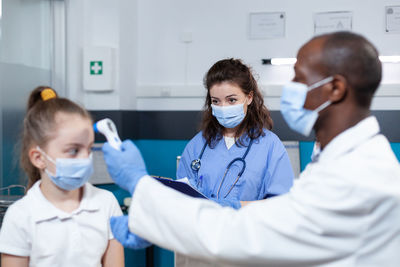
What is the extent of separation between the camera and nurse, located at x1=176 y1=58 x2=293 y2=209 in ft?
5.92

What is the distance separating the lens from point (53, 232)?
1287 mm

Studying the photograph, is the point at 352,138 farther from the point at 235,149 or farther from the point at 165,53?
the point at 165,53

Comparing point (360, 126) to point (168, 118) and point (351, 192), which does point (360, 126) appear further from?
point (168, 118)

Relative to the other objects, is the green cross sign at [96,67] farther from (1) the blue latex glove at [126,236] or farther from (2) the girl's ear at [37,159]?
(1) the blue latex glove at [126,236]

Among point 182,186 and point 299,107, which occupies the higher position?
point 299,107

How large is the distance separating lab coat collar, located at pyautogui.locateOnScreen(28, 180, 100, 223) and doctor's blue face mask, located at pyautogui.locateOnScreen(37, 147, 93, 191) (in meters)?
0.07

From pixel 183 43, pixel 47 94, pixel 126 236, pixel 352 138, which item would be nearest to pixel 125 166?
pixel 126 236

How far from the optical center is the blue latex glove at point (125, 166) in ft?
3.88

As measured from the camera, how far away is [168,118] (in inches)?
126

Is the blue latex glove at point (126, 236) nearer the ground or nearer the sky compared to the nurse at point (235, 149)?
nearer the ground

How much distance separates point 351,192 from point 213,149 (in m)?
1.00

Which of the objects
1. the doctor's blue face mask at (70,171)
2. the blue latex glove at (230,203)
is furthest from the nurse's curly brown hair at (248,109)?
the doctor's blue face mask at (70,171)

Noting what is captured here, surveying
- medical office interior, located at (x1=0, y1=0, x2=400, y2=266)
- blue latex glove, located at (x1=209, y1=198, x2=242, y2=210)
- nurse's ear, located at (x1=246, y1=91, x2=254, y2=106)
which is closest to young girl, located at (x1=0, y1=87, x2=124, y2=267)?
blue latex glove, located at (x1=209, y1=198, x2=242, y2=210)

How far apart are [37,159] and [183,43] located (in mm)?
2035
